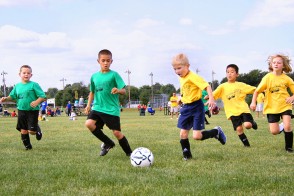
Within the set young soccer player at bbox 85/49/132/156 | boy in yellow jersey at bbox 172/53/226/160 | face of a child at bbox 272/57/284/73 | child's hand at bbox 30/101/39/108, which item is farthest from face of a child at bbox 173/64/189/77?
child's hand at bbox 30/101/39/108

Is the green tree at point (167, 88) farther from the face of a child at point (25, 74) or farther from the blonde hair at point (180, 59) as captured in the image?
the blonde hair at point (180, 59)

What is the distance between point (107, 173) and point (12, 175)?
4.29 feet

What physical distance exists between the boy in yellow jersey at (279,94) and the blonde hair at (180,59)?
183cm

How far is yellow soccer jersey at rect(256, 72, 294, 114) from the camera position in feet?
25.3

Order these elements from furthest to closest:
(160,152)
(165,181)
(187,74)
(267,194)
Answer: (160,152) → (187,74) → (165,181) → (267,194)

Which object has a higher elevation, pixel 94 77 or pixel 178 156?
pixel 94 77

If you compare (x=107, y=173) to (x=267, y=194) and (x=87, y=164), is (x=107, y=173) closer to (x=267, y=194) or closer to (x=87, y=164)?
(x=87, y=164)

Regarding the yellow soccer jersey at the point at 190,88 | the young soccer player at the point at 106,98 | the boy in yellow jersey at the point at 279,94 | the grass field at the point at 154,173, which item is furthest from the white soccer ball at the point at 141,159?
the boy in yellow jersey at the point at 279,94

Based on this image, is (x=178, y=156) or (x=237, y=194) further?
(x=178, y=156)

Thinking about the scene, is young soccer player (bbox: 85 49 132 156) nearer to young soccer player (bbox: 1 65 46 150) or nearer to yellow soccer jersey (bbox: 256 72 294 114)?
young soccer player (bbox: 1 65 46 150)

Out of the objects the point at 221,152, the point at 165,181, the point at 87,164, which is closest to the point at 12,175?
the point at 87,164

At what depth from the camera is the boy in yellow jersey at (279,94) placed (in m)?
7.65

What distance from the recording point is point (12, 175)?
5324mm

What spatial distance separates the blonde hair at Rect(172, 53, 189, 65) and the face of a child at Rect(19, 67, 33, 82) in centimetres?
377
